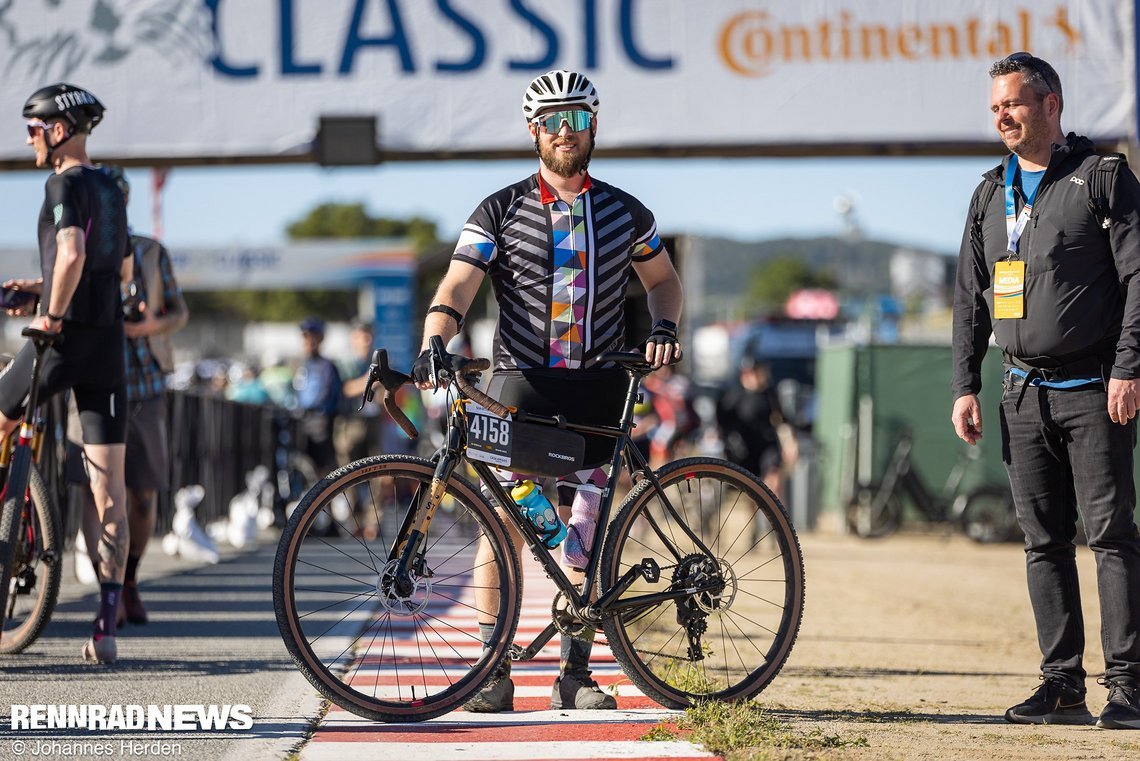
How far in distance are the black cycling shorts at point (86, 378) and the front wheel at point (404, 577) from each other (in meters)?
1.70

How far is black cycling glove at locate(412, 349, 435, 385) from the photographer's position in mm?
5250

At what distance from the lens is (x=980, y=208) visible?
6.05 m

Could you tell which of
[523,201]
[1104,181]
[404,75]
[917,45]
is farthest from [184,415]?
[1104,181]

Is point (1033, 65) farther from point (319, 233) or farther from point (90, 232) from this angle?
point (319, 233)

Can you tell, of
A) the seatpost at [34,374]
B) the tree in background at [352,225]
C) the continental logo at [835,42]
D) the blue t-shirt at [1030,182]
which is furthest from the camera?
the tree in background at [352,225]

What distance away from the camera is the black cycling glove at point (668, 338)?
217 inches

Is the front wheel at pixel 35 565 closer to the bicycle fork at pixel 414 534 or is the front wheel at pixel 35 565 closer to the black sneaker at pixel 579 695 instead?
the bicycle fork at pixel 414 534

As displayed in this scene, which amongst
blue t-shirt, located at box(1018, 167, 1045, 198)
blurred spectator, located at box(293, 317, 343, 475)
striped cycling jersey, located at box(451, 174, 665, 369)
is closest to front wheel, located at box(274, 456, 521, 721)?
striped cycling jersey, located at box(451, 174, 665, 369)

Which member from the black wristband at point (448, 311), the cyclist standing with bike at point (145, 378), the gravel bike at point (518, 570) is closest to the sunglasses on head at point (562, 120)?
the black wristband at point (448, 311)

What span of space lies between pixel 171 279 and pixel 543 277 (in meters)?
3.56

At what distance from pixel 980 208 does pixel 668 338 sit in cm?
136

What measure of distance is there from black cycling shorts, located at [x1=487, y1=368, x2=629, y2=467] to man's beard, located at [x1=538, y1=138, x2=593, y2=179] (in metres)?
0.68

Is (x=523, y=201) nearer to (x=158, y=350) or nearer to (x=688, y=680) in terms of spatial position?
(x=688, y=680)

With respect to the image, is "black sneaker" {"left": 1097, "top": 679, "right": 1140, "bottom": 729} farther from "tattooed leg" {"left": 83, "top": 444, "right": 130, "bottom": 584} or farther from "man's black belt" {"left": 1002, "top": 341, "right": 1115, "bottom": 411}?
"tattooed leg" {"left": 83, "top": 444, "right": 130, "bottom": 584}
